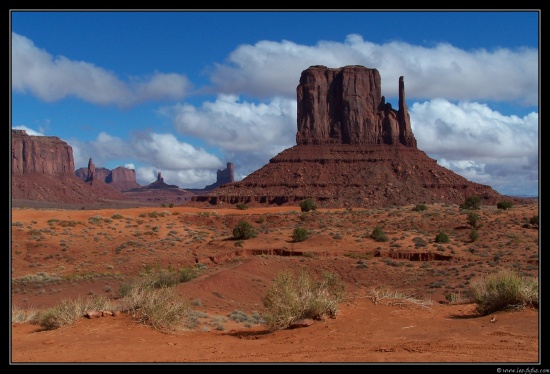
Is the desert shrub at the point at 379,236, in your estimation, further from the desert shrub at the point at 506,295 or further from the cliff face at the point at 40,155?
the cliff face at the point at 40,155

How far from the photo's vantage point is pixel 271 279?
26.7 m

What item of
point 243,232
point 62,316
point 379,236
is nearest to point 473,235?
point 379,236

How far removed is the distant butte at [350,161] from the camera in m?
91.0

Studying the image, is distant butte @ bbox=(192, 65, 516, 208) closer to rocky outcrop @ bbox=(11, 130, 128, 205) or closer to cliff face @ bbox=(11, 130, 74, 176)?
rocky outcrop @ bbox=(11, 130, 128, 205)

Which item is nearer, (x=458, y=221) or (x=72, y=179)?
(x=458, y=221)

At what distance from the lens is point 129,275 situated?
1176 inches

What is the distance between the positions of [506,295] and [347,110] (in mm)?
104591

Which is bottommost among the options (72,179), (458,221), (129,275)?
(129,275)

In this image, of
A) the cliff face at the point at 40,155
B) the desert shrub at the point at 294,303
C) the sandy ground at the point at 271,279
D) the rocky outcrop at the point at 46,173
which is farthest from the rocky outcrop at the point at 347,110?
the desert shrub at the point at 294,303

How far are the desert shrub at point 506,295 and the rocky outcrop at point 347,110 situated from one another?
3910 inches

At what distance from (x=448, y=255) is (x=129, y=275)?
2017cm

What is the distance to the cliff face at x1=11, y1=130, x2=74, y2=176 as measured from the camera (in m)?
155
